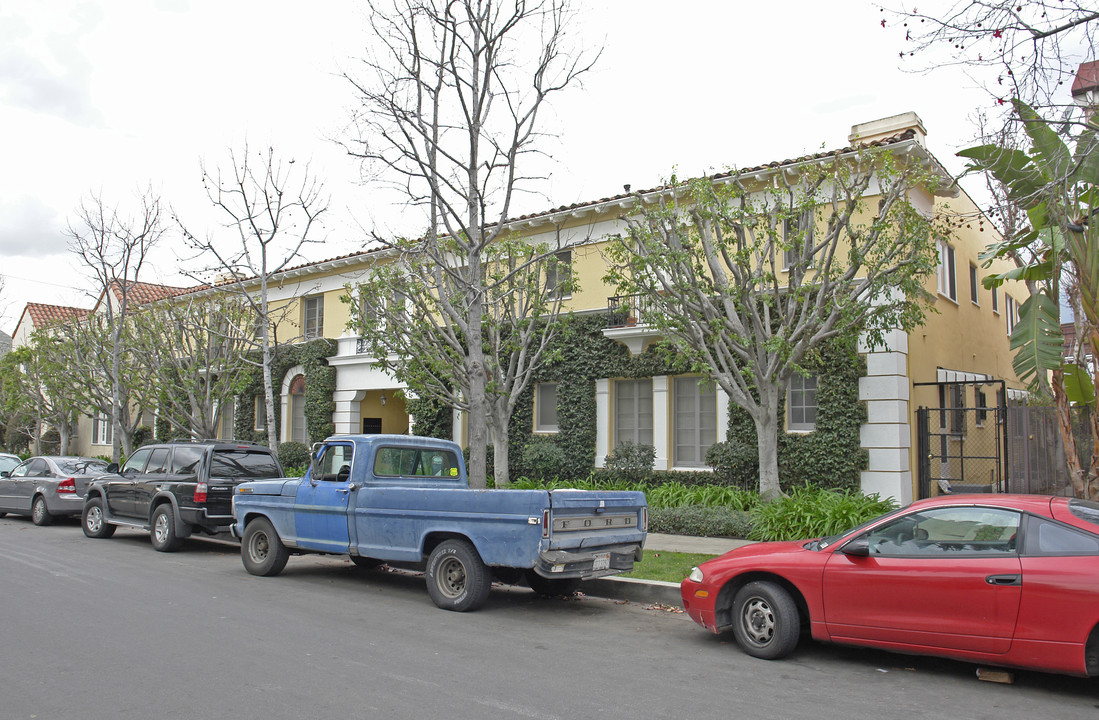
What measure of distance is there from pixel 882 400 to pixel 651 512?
4.71 metres

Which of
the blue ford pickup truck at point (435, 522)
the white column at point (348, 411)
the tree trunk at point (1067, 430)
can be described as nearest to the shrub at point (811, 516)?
the tree trunk at point (1067, 430)

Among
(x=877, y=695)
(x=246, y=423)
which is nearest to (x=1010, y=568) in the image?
(x=877, y=695)

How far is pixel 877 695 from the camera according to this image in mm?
5914

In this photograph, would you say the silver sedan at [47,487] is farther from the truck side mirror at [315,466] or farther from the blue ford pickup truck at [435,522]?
the truck side mirror at [315,466]

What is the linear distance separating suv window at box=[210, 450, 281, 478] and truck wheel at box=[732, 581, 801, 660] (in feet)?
31.5

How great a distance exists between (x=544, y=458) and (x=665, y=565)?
8323 mm

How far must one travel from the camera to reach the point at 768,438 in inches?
558

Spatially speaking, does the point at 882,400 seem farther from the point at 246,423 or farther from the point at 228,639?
the point at 246,423

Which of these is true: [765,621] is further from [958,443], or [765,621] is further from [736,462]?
[958,443]

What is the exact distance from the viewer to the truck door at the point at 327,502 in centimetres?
1006

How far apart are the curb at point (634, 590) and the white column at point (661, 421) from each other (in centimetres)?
814

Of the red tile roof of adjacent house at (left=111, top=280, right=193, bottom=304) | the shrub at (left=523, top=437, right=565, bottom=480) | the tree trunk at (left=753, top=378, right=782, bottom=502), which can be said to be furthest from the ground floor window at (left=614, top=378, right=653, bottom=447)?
the red tile roof of adjacent house at (left=111, top=280, right=193, bottom=304)

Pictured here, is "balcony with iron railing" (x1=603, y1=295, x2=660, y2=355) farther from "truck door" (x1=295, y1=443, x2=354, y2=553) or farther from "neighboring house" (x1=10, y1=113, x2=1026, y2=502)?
"truck door" (x1=295, y1=443, x2=354, y2=553)

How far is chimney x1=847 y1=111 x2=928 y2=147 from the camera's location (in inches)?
630
